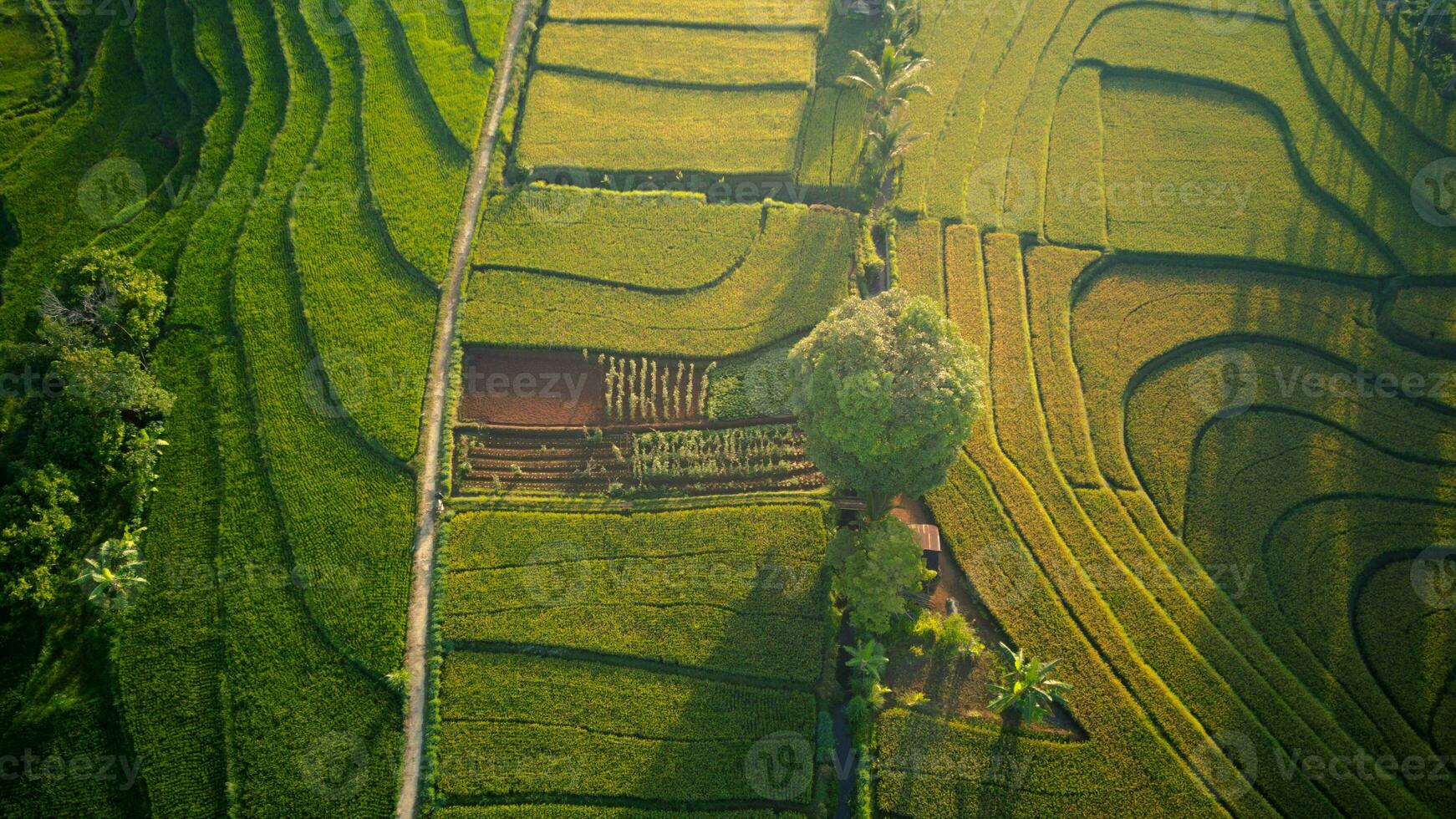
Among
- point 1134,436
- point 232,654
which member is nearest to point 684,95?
point 1134,436

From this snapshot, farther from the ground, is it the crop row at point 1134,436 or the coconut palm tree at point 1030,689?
the crop row at point 1134,436

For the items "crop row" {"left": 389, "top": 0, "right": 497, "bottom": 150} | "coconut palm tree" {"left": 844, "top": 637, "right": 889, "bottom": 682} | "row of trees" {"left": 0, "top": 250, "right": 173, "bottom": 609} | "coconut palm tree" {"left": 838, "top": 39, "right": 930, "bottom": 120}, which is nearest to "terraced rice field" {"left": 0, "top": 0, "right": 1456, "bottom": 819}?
"crop row" {"left": 389, "top": 0, "right": 497, "bottom": 150}

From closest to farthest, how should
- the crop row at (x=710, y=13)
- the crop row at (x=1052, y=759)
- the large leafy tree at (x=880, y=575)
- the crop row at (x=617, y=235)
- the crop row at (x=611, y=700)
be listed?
the crop row at (x=1052, y=759), the crop row at (x=611, y=700), the large leafy tree at (x=880, y=575), the crop row at (x=617, y=235), the crop row at (x=710, y=13)

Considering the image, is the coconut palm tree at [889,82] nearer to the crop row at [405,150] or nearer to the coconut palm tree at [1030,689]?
the crop row at [405,150]

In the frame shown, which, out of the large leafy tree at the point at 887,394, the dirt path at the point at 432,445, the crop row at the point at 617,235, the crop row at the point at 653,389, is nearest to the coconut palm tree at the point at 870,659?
the large leafy tree at the point at 887,394

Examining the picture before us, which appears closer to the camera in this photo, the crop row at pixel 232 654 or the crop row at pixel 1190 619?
the crop row at pixel 232 654

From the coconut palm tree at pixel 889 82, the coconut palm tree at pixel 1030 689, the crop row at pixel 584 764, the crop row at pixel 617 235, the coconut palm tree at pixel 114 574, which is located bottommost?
the crop row at pixel 584 764

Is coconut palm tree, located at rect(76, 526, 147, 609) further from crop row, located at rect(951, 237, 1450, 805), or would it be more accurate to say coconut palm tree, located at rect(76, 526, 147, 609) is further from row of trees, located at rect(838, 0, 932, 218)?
row of trees, located at rect(838, 0, 932, 218)
